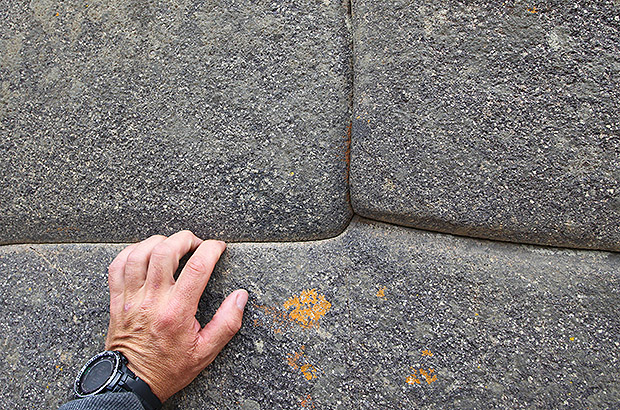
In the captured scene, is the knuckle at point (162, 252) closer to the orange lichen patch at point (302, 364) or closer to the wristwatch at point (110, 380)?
the wristwatch at point (110, 380)

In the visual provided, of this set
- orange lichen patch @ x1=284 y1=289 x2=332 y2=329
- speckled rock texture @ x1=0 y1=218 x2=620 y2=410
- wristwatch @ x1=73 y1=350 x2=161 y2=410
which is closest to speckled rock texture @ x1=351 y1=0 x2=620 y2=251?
speckled rock texture @ x1=0 y1=218 x2=620 y2=410

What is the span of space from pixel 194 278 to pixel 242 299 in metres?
0.10

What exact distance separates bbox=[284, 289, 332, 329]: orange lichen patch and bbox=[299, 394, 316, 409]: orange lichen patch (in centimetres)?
13

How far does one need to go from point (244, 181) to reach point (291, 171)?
0.31 feet

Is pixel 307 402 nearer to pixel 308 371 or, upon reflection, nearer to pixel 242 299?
pixel 308 371

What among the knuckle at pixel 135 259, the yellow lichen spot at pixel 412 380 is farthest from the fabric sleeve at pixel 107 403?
the yellow lichen spot at pixel 412 380

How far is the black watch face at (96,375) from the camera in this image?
664mm

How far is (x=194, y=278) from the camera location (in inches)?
27.0

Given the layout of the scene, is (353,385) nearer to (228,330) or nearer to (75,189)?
(228,330)

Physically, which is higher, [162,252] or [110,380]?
[162,252]

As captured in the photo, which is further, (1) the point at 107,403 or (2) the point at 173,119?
(2) the point at 173,119

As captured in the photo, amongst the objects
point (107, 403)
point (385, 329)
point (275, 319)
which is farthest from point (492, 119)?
point (107, 403)

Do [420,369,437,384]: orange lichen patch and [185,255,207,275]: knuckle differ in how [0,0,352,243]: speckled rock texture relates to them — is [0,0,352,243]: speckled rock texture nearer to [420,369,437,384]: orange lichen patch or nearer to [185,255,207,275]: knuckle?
[185,255,207,275]: knuckle

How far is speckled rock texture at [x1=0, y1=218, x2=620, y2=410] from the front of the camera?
2.10ft
